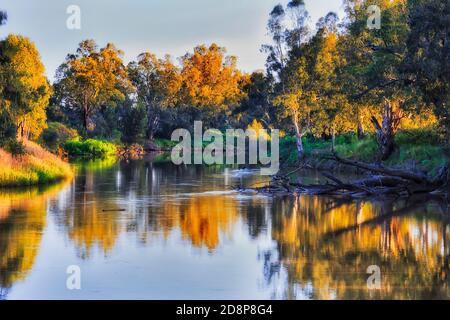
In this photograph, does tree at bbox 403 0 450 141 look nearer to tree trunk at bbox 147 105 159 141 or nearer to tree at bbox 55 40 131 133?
tree at bbox 55 40 131 133

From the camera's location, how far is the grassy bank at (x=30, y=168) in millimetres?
30453

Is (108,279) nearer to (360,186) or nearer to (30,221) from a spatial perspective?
(30,221)

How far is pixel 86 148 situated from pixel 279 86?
28.8 meters

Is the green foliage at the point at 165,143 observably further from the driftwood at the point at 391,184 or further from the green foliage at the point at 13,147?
the driftwood at the point at 391,184

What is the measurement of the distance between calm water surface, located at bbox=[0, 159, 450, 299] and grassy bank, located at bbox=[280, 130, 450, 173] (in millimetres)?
6770

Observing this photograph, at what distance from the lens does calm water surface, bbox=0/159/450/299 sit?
11250 mm


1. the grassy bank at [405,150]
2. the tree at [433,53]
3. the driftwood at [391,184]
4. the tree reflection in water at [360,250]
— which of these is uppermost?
the tree at [433,53]

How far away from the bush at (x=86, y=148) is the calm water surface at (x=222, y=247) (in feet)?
163

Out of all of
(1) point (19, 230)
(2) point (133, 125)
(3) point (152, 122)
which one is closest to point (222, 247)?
(1) point (19, 230)

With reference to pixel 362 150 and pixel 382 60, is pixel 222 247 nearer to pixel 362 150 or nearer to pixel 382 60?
pixel 382 60

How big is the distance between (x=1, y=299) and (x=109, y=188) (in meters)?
21.8

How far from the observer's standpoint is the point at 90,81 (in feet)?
294

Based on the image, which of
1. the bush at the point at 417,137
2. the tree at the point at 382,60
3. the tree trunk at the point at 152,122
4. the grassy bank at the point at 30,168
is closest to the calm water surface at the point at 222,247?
the grassy bank at the point at 30,168

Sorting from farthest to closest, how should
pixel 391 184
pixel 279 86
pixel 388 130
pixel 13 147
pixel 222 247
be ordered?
pixel 279 86 → pixel 388 130 → pixel 13 147 → pixel 391 184 → pixel 222 247
